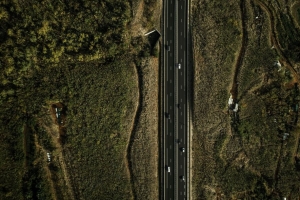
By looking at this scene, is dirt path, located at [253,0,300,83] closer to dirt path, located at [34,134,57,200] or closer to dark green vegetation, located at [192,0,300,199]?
dark green vegetation, located at [192,0,300,199]

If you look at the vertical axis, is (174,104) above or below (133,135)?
above

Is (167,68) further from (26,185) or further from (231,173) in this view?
(26,185)

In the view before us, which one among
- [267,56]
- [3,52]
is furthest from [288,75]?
[3,52]

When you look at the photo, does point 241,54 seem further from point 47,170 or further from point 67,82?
point 47,170

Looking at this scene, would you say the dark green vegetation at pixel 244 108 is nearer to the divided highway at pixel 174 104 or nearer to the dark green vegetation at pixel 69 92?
the divided highway at pixel 174 104

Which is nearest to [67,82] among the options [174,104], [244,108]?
[174,104]

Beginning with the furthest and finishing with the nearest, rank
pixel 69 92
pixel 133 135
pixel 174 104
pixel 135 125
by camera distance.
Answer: pixel 174 104 → pixel 135 125 → pixel 133 135 → pixel 69 92
